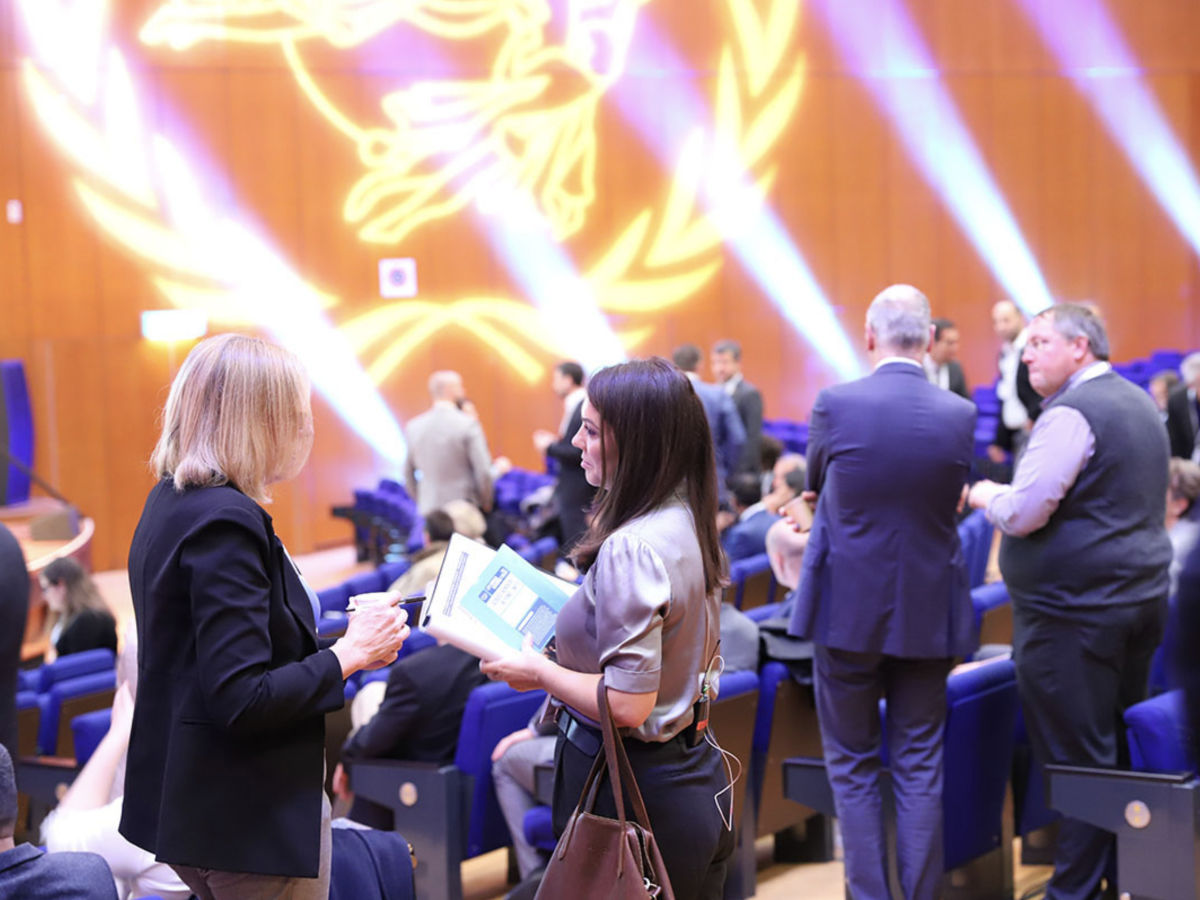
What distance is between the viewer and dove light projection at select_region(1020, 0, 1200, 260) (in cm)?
1283

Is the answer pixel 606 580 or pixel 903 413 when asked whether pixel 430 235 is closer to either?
pixel 903 413

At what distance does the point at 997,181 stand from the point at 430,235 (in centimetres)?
562

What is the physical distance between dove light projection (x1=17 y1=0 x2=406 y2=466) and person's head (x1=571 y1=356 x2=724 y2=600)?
29.9 ft

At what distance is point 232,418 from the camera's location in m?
1.77

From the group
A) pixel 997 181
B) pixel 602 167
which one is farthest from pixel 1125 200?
pixel 602 167

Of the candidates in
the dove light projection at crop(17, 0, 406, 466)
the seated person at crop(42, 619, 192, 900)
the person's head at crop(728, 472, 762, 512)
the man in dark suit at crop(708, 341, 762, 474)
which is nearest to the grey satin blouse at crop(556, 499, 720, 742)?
the seated person at crop(42, 619, 192, 900)

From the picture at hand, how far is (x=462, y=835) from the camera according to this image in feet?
11.2

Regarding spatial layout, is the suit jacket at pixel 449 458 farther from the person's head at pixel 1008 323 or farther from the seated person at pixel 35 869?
the seated person at pixel 35 869

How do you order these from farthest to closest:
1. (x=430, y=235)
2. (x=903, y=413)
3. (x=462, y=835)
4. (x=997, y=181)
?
(x=997, y=181) < (x=430, y=235) < (x=462, y=835) < (x=903, y=413)

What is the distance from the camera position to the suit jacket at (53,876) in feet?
5.16

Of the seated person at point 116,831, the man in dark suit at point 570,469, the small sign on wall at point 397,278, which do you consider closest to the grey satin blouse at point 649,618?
the seated person at point 116,831

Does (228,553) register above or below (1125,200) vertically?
below

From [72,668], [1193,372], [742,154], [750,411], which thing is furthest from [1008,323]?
[72,668]

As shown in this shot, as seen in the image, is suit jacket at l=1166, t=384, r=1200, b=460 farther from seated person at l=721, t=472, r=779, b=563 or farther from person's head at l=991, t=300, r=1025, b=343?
seated person at l=721, t=472, r=779, b=563
